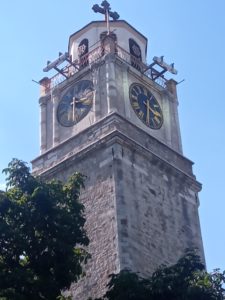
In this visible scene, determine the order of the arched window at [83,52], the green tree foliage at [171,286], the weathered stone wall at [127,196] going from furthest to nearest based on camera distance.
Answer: the arched window at [83,52]
the weathered stone wall at [127,196]
the green tree foliage at [171,286]

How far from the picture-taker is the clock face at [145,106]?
2741cm

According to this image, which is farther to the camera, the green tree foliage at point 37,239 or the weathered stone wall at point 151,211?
the weathered stone wall at point 151,211

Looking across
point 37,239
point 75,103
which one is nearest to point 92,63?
point 75,103

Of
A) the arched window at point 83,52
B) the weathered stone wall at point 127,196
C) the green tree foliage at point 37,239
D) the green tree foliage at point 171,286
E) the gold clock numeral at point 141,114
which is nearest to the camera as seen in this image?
the green tree foliage at point 37,239

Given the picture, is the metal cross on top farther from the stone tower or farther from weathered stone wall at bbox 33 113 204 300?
weathered stone wall at bbox 33 113 204 300

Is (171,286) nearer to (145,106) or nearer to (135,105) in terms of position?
(135,105)

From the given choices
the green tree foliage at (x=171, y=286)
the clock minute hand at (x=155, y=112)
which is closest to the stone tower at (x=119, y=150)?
the clock minute hand at (x=155, y=112)

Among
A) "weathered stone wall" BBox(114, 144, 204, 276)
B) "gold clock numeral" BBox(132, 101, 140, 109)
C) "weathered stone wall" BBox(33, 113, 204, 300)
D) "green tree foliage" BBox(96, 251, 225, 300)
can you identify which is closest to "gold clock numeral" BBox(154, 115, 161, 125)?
"gold clock numeral" BBox(132, 101, 140, 109)

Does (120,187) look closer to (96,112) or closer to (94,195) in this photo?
(94,195)

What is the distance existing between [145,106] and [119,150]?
347 cm

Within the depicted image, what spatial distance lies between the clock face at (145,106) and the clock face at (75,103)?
1571 millimetres

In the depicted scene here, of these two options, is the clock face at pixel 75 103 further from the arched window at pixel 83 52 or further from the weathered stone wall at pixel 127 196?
the weathered stone wall at pixel 127 196

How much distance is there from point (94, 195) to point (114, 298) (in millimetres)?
7107

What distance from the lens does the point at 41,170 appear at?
2691 centimetres
